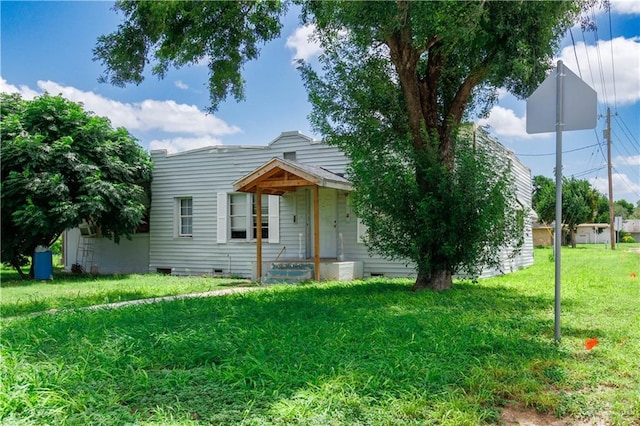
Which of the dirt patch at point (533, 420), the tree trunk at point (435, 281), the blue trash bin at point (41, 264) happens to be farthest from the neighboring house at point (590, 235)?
the dirt patch at point (533, 420)

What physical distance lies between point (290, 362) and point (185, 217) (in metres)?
12.3

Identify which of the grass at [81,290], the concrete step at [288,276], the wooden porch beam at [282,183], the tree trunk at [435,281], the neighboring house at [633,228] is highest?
the wooden porch beam at [282,183]

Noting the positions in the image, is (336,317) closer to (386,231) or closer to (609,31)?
(386,231)

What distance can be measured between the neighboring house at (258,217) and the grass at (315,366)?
5.39 metres

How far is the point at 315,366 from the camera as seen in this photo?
3959 mm

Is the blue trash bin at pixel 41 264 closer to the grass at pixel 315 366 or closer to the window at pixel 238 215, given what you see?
the window at pixel 238 215

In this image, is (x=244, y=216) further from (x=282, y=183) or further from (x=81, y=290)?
(x=81, y=290)

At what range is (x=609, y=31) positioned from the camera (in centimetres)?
1073

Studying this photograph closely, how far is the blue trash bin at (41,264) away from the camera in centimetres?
1363

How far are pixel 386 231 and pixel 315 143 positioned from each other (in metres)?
5.34

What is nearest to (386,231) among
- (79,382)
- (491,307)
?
(491,307)

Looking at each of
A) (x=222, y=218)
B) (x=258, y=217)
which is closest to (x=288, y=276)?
(x=258, y=217)

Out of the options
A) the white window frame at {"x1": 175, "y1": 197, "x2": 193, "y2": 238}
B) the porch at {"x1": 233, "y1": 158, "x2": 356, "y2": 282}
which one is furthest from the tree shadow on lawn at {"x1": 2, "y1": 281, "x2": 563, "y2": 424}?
the white window frame at {"x1": 175, "y1": 197, "x2": 193, "y2": 238}

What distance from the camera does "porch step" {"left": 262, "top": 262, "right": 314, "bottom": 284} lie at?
1185 centimetres
